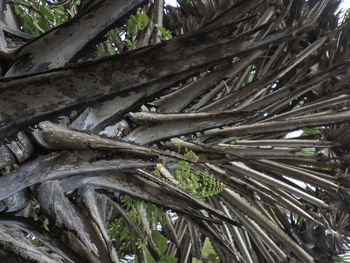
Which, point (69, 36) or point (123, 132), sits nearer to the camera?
point (69, 36)

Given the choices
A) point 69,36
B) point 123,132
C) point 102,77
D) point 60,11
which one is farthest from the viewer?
point 60,11

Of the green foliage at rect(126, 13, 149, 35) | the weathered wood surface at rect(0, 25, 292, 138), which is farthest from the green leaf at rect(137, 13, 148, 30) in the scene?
the weathered wood surface at rect(0, 25, 292, 138)

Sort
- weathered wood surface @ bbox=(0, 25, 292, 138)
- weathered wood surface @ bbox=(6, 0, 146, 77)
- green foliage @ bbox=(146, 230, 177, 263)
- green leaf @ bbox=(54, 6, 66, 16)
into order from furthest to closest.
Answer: green leaf @ bbox=(54, 6, 66, 16)
green foliage @ bbox=(146, 230, 177, 263)
weathered wood surface @ bbox=(6, 0, 146, 77)
weathered wood surface @ bbox=(0, 25, 292, 138)

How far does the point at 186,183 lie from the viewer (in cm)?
100

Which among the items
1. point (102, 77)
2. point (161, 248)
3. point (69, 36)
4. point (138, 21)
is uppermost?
point (138, 21)

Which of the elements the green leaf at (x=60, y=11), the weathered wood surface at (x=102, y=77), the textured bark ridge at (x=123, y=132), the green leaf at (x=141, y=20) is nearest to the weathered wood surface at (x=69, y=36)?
the textured bark ridge at (x=123, y=132)

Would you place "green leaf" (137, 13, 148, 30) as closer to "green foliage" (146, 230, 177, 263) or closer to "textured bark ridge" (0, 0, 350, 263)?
"textured bark ridge" (0, 0, 350, 263)

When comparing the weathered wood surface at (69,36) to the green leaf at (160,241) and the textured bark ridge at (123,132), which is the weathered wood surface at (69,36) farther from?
the green leaf at (160,241)

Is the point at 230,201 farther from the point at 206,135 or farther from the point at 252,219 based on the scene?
the point at 206,135

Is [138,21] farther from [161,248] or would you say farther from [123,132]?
[161,248]

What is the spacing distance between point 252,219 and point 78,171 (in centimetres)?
100

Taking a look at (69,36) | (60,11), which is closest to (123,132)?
(69,36)

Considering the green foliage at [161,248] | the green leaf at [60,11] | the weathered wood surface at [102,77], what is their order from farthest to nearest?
the green leaf at [60,11], the green foliage at [161,248], the weathered wood surface at [102,77]

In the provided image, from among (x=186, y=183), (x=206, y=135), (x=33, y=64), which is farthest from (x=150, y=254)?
(x=33, y=64)
